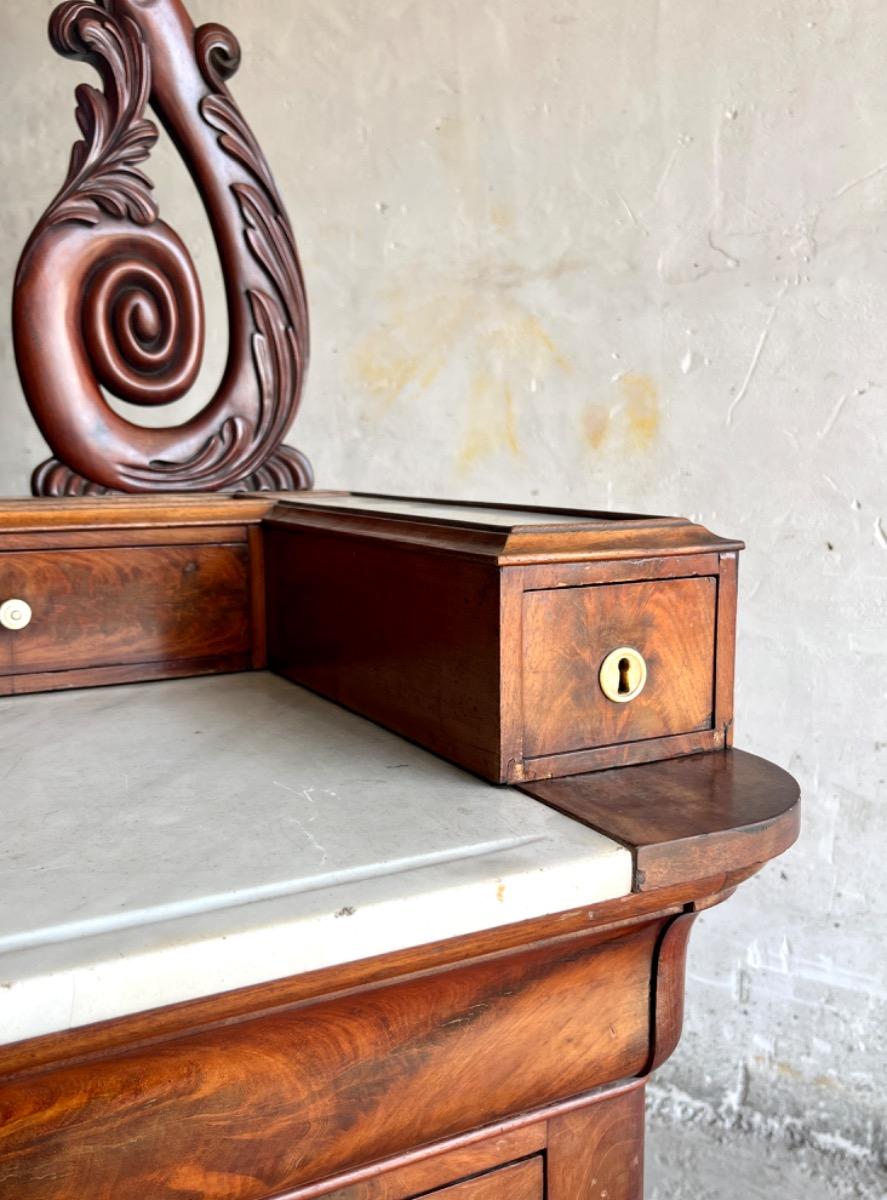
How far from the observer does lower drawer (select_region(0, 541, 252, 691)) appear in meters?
0.95

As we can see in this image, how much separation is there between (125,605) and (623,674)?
0.51 m

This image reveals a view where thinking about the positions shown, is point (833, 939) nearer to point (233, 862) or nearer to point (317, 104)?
point (233, 862)

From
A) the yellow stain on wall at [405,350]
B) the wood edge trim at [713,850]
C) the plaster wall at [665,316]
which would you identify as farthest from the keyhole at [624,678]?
the yellow stain on wall at [405,350]

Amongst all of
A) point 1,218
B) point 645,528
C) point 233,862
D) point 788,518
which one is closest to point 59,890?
point 233,862

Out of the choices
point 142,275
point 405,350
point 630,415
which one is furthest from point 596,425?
point 142,275

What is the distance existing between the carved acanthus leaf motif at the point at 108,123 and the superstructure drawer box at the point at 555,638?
458mm

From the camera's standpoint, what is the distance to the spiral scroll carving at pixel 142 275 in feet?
3.26

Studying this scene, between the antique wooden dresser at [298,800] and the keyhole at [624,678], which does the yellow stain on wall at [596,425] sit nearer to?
the antique wooden dresser at [298,800]

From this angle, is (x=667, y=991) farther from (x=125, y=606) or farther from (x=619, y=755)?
(x=125, y=606)

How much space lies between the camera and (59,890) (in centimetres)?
51

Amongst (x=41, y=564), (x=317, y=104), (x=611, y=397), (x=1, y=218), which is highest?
(x=317, y=104)

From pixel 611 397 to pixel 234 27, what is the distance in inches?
35.5

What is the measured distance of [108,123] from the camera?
1013 mm

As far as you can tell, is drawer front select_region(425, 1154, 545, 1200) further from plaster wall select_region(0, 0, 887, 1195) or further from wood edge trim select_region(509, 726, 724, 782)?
plaster wall select_region(0, 0, 887, 1195)
